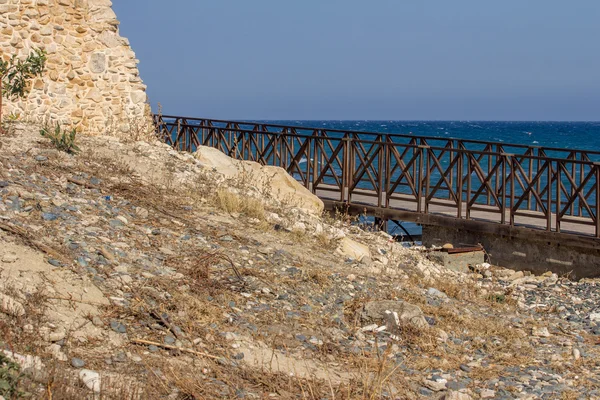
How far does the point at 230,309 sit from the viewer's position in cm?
595

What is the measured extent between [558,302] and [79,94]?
24.7 ft

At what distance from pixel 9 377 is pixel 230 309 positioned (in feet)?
7.41

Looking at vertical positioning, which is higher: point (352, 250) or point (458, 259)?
point (352, 250)

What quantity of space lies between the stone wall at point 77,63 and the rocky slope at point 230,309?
2492 millimetres

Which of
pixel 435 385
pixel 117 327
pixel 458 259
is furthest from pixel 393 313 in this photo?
pixel 458 259

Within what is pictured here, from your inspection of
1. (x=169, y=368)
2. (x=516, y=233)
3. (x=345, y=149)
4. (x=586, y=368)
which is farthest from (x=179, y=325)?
(x=345, y=149)

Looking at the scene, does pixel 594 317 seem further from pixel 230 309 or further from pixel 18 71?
pixel 18 71

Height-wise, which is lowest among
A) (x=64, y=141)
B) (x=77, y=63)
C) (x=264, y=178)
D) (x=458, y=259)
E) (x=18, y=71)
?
(x=458, y=259)

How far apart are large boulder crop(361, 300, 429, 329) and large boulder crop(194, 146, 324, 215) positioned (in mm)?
4321

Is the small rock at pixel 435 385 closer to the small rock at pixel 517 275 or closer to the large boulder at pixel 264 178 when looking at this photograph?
the large boulder at pixel 264 178

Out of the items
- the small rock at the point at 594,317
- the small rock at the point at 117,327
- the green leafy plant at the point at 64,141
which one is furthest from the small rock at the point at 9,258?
the small rock at the point at 594,317

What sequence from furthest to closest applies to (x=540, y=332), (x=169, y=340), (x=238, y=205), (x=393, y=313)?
(x=238, y=205)
(x=540, y=332)
(x=393, y=313)
(x=169, y=340)

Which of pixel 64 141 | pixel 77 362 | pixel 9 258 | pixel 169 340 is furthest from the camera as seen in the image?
pixel 64 141

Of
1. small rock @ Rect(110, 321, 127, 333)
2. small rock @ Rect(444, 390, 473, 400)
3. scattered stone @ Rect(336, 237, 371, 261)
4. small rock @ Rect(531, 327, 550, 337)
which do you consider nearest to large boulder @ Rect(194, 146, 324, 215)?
scattered stone @ Rect(336, 237, 371, 261)
